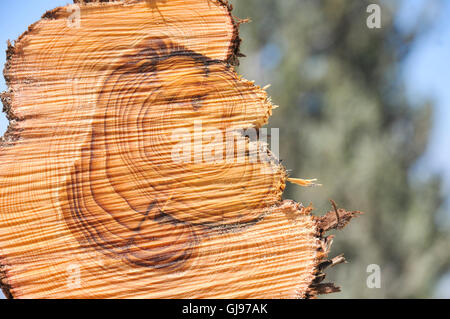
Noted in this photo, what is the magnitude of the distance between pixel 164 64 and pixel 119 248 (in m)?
0.50

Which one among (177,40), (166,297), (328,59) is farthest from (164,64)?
(328,59)

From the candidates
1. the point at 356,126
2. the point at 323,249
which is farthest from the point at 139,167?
the point at 356,126

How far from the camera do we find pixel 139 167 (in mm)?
1151

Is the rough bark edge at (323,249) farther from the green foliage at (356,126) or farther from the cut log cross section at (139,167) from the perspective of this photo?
the green foliage at (356,126)

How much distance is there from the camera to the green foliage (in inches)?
179

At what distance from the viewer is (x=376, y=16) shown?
4.73 m

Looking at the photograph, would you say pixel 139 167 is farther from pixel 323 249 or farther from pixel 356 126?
pixel 356 126

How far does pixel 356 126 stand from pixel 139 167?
3.94 meters

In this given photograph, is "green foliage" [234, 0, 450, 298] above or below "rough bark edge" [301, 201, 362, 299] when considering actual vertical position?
above

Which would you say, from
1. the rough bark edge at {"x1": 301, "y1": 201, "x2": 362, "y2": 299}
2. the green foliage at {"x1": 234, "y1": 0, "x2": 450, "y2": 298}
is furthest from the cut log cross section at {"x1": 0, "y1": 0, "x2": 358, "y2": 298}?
the green foliage at {"x1": 234, "y1": 0, "x2": 450, "y2": 298}

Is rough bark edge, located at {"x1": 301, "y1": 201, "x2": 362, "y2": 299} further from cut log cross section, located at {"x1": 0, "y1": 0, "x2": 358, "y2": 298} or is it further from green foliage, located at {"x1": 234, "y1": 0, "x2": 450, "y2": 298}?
green foliage, located at {"x1": 234, "y1": 0, "x2": 450, "y2": 298}

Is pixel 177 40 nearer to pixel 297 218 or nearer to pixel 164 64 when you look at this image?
pixel 164 64

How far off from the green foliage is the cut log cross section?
3.28 meters

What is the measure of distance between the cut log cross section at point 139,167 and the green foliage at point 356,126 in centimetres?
328
